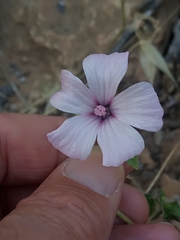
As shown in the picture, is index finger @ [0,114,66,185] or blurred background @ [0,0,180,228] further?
blurred background @ [0,0,180,228]

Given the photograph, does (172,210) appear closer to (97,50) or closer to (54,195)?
(54,195)

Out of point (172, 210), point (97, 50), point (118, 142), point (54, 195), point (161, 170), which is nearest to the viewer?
point (118, 142)

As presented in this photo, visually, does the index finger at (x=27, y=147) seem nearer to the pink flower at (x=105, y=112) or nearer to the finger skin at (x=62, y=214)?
the finger skin at (x=62, y=214)

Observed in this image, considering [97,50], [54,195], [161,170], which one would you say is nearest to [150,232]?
[161,170]

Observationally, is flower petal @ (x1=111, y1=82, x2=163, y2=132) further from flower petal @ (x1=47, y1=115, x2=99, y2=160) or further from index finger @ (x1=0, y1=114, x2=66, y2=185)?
index finger @ (x1=0, y1=114, x2=66, y2=185)

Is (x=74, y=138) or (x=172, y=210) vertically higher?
(x=74, y=138)

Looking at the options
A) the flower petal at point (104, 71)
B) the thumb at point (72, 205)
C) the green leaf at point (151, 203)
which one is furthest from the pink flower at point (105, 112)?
the green leaf at point (151, 203)

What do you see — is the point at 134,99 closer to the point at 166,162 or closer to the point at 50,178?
the point at 50,178

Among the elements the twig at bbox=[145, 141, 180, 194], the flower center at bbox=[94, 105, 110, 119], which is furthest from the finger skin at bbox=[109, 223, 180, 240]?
the flower center at bbox=[94, 105, 110, 119]
